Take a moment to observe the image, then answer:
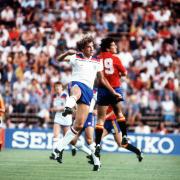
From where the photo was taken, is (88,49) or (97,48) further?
(97,48)

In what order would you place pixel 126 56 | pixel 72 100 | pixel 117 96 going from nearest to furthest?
1. pixel 72 100
2. pixel 117 96
3. pixel 126 56

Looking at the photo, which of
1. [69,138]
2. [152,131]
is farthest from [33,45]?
[69,138]

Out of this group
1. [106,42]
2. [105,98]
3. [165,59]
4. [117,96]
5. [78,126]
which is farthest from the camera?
[165,59]

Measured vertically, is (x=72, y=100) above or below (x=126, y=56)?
below

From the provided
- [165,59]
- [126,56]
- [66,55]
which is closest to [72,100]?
[66,55]

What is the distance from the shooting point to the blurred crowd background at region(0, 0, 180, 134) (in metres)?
23.0

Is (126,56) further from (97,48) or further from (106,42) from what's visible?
(106,42)

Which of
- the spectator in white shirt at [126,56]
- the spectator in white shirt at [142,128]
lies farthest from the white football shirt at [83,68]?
the spectator in white shirt at [126,56]

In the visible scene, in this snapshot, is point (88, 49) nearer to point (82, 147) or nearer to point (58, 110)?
point (82, 147)

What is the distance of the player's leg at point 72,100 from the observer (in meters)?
12.7

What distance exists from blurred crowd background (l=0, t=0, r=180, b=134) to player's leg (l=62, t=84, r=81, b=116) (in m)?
8.89

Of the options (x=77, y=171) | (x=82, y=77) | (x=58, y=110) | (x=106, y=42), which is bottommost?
(x=77, y=171)

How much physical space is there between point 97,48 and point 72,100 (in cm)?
1325

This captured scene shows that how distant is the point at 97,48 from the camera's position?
84.8 feet
